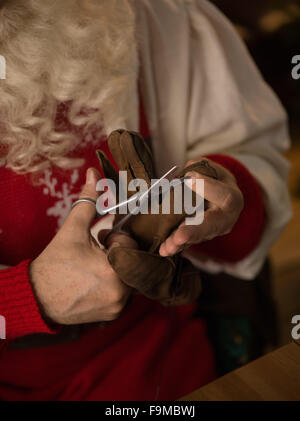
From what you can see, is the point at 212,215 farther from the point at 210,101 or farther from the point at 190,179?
the point at 210,101

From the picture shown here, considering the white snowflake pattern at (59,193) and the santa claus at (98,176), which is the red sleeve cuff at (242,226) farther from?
the white snowflake pattern at (59,193)

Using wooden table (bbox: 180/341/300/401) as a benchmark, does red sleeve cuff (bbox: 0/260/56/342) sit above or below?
above

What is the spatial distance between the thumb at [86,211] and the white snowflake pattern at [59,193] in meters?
0.05

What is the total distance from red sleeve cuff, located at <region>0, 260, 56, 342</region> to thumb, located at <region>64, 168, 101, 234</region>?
0.19 feet

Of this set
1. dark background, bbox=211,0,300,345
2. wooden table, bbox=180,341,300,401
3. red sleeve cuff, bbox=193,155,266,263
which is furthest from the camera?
dark background, bbox=211,0,300,345

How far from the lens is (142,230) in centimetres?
33

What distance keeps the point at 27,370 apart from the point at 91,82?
1.05ft

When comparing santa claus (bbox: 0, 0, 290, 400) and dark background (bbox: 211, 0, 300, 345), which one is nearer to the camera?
santa claus (bbox: 0, 0, 290, 400)

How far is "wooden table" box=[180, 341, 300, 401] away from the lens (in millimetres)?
291

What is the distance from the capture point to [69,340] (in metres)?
0.44

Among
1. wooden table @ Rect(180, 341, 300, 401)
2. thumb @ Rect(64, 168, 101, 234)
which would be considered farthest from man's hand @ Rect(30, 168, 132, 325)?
wooden table @ Rect(180, 341, 300, 401)

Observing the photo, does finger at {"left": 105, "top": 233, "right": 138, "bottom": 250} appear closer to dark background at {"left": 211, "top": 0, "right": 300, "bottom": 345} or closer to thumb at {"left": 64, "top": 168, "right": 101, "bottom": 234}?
thumb at {"left": 64, "top": 168, "right": 101, "bottom": 234}

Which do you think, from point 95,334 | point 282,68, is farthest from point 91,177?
point 282,68
